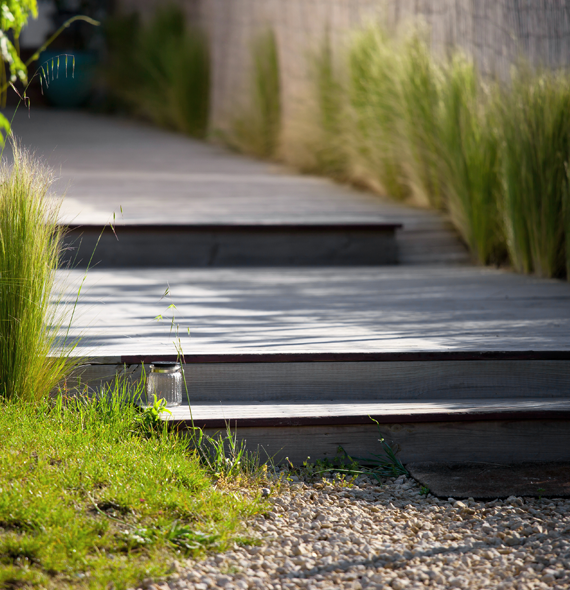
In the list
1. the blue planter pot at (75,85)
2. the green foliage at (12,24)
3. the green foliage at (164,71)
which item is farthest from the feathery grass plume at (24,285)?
the blue planter pot at (75,85)

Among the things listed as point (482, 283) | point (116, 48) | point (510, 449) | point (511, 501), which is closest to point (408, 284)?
point (482, 283)

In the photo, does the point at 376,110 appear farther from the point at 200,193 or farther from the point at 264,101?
the point at 264,101

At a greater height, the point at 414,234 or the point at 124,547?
the point at 414,234

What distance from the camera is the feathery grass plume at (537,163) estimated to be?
11.2 feet

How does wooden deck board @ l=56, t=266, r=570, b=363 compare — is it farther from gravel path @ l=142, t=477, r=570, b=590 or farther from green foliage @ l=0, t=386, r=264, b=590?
gravel path @ l=142, t=477, r=570, b=590

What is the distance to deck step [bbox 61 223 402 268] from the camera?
3945mm

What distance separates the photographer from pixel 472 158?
12.9 ft

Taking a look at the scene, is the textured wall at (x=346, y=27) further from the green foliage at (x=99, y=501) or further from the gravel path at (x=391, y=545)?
the green foliage at (x=99, y=501)

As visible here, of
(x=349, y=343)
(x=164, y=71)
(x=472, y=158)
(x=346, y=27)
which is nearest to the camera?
(x=349, y=343)

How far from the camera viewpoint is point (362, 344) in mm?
2451

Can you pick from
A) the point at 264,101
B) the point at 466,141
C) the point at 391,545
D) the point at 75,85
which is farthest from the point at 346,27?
the point at 75,85

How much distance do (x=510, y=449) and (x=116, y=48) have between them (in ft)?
34.8

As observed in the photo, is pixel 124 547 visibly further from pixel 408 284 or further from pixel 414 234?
pixel 414 234

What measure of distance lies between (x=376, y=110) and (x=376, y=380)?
2.98 metres
